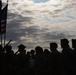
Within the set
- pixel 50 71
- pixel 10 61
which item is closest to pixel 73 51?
pixel 50 71

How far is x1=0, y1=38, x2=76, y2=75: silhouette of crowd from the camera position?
1395cm

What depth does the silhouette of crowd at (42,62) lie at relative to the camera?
13.9 metres

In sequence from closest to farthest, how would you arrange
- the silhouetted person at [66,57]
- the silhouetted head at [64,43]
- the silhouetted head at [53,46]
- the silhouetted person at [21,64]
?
the silhouetted person at [66,57] → the silhouetted head at [64,43] → the silhouetted head at [53,46] → the silhouetted person at [21,64]

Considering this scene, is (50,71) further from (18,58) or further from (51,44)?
(18,58)

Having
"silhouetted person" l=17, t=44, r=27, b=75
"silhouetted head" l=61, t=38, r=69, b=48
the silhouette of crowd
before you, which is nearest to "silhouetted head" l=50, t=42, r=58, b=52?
the silhouette of crowd

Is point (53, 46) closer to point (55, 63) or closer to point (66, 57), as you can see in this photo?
point (55, 63)

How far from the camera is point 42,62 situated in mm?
15148

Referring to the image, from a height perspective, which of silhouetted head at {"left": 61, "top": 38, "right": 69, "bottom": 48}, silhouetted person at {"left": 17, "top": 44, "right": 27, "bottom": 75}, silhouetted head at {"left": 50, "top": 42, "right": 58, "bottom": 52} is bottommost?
silhouetted person at {"left": 17, "top": 44, "right": 27, "bottom": 75}

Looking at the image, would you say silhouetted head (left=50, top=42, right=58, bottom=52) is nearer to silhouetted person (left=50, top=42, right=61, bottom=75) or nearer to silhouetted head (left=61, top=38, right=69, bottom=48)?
silhouetted person (left=50, top=42, right=61, bottom=75)

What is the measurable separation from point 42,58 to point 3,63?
7.32 ft

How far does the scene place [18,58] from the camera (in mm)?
17062

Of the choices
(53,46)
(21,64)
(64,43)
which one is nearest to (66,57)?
(64,43)

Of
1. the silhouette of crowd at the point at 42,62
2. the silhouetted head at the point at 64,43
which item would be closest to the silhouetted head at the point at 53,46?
the silhouette of crowd at the point at 42,62

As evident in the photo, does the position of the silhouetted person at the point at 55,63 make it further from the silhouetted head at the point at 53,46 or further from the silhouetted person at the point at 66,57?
the silhouetted person at the point at 66,57
